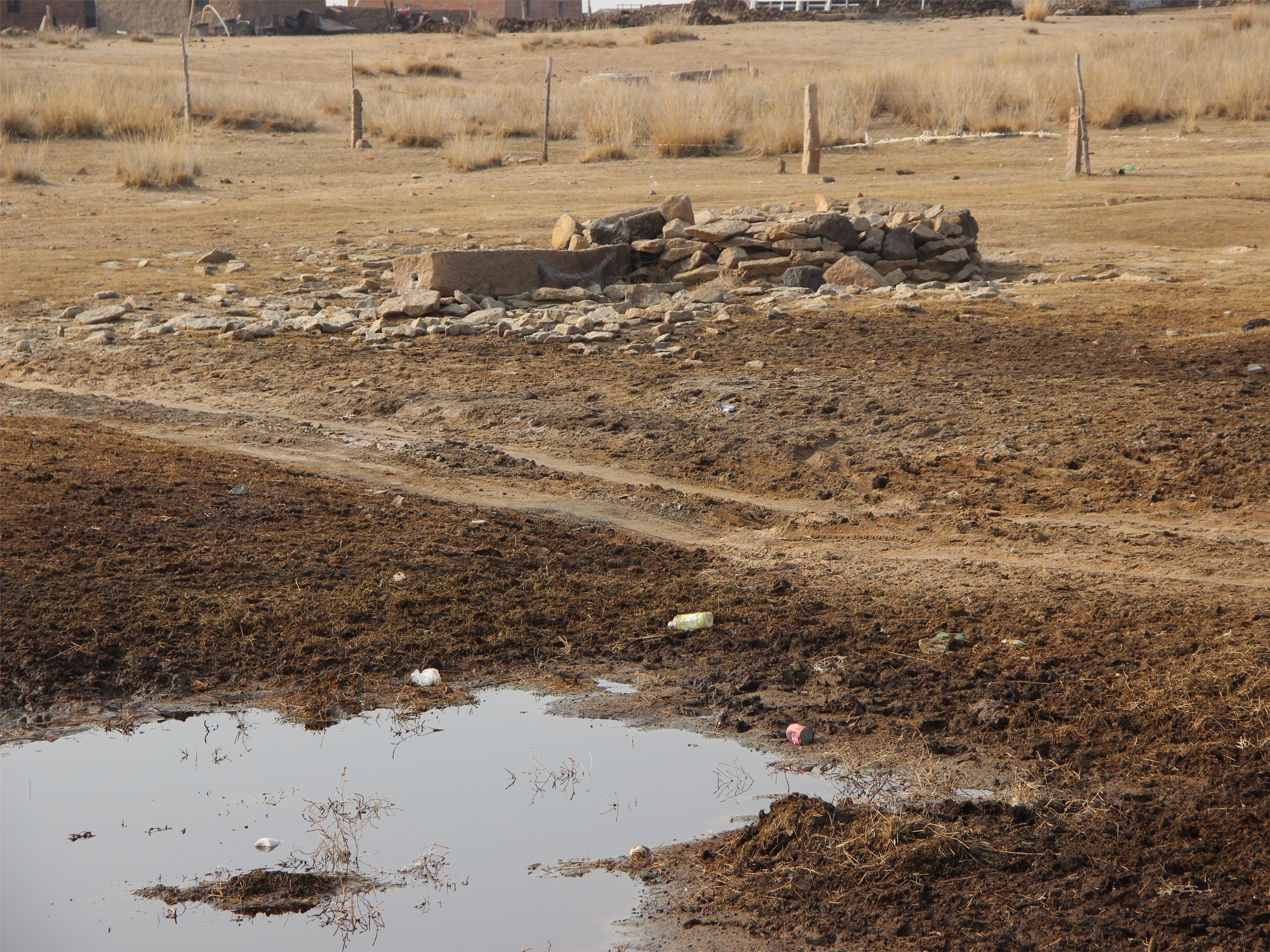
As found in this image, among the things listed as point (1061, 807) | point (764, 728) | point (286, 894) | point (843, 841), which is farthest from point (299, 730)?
point (1061, 807)

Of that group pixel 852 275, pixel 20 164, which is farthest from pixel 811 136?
pixel 20 164

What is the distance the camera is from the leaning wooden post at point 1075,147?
56.1 feet

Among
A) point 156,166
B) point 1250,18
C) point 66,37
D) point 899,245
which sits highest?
point 66,37

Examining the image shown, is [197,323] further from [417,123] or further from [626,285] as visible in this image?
[417,123]

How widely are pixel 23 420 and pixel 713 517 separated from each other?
4.75 m

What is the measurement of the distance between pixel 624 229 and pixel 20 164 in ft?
37.7

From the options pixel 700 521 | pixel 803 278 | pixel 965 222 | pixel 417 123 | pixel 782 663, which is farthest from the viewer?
pixel 417 123

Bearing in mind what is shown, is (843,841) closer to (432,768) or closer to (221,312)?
(432,768)

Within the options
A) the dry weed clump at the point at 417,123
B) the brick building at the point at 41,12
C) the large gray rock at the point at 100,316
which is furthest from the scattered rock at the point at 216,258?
the brick building at the point at 41,12

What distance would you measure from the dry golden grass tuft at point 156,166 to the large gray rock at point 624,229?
9.38 m

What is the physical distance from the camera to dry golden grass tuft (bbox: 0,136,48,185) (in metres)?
18.1

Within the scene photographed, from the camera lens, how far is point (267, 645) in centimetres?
467

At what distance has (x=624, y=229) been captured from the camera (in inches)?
482

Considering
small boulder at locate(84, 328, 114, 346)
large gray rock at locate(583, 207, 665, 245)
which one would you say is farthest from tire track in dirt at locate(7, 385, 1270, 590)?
large gray rock at locate(583, 207, 665, 245)
